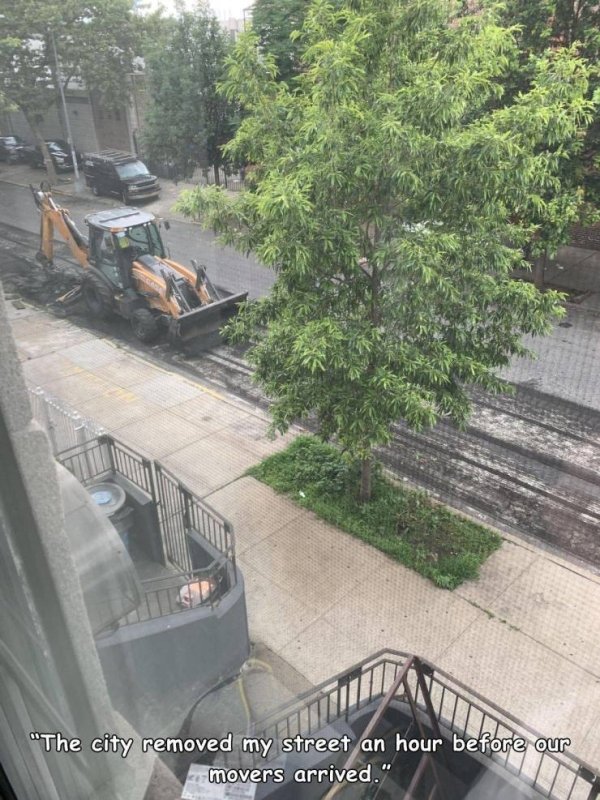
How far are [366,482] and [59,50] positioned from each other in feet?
8.40

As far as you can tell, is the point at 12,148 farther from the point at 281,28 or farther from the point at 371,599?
the point at 371,599

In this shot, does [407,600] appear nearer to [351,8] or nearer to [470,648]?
[470,648]

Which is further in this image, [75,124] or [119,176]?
[119,176]

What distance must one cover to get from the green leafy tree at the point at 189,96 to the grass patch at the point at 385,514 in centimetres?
158

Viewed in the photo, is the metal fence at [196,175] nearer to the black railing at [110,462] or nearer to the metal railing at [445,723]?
the black railing at [110,462]

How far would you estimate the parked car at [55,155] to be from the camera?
1.30m

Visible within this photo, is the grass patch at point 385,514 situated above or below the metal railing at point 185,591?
below

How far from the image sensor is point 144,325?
4.30 m

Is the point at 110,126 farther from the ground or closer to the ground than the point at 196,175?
farther from the ground

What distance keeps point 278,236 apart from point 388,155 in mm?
467

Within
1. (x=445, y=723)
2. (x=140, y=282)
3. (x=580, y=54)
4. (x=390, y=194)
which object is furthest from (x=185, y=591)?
(x=580, y=54)

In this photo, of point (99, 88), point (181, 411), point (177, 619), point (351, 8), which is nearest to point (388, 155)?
point (351, 8)

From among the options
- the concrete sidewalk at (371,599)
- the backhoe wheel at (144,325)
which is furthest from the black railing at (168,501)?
the backhoe wheel at (144,325)

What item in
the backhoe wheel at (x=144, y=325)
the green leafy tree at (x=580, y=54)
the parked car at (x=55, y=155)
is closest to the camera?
the parked car at (x=55, y=155)
